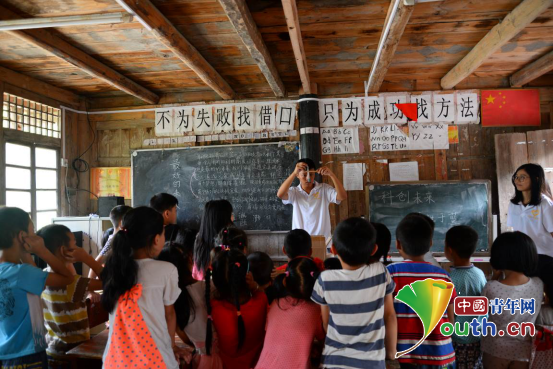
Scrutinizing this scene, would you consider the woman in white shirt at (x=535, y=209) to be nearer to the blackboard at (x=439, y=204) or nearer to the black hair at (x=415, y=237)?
the blackboard at (x=439, y=204)

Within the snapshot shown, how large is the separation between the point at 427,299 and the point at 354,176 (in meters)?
2.74

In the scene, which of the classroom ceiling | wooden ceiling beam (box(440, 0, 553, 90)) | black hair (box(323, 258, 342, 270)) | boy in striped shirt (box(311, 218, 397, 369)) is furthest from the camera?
the classroom ceiling

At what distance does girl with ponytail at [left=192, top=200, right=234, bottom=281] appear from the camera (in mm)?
2297

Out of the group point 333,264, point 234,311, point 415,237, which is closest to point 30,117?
point 234,311

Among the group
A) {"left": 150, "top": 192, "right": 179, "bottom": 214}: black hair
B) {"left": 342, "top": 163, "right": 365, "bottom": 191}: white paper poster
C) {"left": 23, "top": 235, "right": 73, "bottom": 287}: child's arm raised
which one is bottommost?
{"left": 23, "top": 235, "right": 73, "bottom": 287}: child's arm raised

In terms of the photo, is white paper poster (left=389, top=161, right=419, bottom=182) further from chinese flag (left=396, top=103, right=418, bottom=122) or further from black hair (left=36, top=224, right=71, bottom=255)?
black hair (left=36, top=224, right=71, bottom=255)

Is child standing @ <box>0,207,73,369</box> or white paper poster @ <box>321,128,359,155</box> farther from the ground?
white paper poster @ <box>321,128,359,155</box>

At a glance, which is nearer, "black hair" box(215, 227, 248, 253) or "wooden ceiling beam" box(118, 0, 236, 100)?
"black hair" box(215, 227, 248, 253)

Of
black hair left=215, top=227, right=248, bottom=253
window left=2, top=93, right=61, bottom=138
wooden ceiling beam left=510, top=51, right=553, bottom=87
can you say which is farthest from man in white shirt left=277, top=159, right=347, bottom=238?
window left=2, top=93, right=61, bottom=138

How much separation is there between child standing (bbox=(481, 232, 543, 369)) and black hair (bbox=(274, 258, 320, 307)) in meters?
0.87

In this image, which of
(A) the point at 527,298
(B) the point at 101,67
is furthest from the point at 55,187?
(A) the point at 527,298

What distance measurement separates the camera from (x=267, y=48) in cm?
329

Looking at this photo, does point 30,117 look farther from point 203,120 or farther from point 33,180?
point 203,120

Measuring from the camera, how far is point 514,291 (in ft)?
5.65
